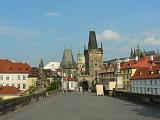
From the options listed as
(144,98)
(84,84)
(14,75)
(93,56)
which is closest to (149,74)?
(14,75)

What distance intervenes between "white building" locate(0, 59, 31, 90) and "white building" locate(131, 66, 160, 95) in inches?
1134

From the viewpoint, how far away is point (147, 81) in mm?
82312

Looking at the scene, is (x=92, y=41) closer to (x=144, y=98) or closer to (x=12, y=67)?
(x=12, y=67)

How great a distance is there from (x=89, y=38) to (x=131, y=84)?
92.5 meters

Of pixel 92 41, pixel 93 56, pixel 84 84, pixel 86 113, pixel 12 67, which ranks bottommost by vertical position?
pixel 86 113

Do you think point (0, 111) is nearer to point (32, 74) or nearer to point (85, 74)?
point (32, 74)

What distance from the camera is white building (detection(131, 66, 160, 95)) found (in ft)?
250

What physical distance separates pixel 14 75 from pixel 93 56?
83475 millimetres

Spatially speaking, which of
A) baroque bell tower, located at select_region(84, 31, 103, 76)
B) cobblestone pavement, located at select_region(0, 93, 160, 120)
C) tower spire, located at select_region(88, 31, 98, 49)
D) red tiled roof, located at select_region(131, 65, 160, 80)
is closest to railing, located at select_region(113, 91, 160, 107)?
cobblestone pavement, located at select_region(0, 93, 160, 120)

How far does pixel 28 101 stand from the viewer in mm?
32750

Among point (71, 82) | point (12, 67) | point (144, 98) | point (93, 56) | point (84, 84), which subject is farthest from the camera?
point (93, 56)

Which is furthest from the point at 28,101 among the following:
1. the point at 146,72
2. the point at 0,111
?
the point at 146,72

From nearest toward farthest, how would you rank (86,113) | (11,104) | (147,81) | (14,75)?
(86,113) < (11,104) < (147,81) < (14,75)

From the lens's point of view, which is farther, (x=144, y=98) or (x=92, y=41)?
(x=92, y=41)
